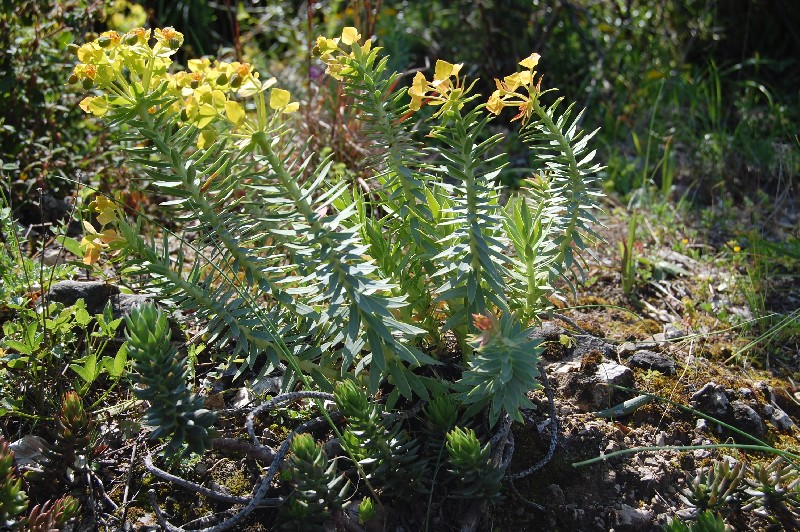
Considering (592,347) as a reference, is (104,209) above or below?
above

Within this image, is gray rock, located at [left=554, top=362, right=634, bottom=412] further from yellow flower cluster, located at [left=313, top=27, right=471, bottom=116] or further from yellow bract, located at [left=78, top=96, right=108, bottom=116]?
yellow bract, located at [left=78, top=96, right=108, bottom=116]

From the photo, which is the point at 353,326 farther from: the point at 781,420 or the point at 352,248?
the point at 781,420

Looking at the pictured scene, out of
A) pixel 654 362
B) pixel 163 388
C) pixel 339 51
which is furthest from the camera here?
pixel 654 362

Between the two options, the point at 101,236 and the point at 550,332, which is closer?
the point at 101,236

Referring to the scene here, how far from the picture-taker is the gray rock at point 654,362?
2316 millimetres

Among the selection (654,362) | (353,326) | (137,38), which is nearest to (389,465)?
(353,326)

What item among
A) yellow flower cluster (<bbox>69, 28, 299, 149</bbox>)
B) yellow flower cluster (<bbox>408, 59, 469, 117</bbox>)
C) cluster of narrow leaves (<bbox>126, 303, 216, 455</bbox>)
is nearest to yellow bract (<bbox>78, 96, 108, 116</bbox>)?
yellow flower cluster (<bbox>69, 28, 299, 149</bbox>)

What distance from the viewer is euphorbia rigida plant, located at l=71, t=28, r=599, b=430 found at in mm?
1667

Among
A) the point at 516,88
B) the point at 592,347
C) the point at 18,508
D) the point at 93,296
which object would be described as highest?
the point at 516,88

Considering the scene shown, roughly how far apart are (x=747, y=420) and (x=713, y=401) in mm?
105

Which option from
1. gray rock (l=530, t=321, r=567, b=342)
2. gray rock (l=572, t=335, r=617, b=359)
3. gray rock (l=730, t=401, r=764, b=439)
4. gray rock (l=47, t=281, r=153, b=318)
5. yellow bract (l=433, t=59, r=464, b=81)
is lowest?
gray rock (l=730, t=401, r=764, b=439)

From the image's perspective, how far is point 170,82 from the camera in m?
1.72

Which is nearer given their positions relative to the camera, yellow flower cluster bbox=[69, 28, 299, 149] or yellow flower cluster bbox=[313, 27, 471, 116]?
yellow flower cluster bbox=[69, 28, 299, 149]

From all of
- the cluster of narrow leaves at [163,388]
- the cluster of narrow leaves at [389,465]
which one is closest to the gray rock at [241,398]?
the cluster of narrow leaves at [389,465]
